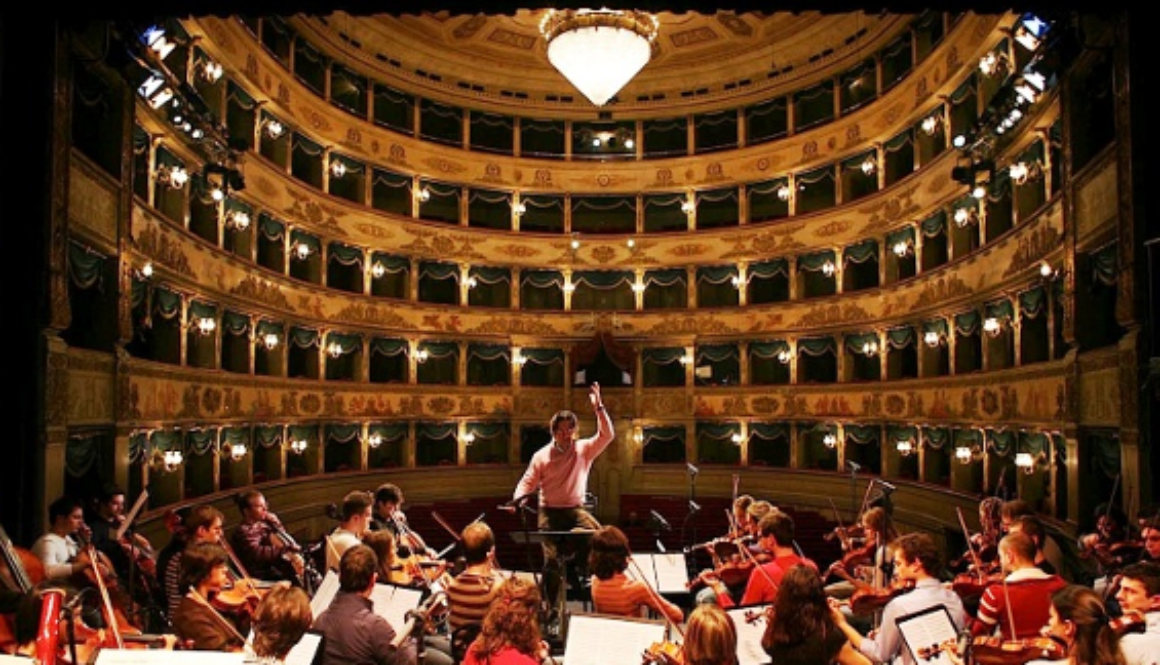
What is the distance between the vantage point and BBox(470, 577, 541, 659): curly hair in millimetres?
4855

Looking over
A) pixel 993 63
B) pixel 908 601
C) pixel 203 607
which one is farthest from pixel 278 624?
pixel 993 63

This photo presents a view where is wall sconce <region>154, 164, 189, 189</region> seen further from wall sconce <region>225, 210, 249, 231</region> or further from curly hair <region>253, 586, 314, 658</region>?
curly hair <region>253, 586, 314, 658</region>

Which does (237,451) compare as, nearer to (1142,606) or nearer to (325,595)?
(325,595)

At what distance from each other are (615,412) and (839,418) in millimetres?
6856

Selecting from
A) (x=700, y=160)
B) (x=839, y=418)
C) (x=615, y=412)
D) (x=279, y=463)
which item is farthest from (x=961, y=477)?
(x=279, y=463)

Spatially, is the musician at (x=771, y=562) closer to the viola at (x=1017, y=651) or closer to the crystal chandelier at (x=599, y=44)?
the viola at (x=1017, y=651)

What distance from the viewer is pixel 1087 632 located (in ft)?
14.3

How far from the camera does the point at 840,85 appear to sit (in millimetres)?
24906

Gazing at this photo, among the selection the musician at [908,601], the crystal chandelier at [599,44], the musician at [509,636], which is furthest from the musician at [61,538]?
the crystal chandelier at [599,44]

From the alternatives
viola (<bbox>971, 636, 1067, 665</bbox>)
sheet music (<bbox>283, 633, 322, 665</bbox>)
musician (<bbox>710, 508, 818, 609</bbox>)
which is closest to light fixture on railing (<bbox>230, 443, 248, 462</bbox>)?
musician (<bbox>710, 508, 818, 609</bbox>)

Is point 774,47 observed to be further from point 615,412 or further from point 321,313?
point 321,313

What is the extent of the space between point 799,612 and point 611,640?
1161 mm

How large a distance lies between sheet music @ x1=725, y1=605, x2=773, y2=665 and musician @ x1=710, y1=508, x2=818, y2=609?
2.63 ft

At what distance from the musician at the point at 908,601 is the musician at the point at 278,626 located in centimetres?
326
